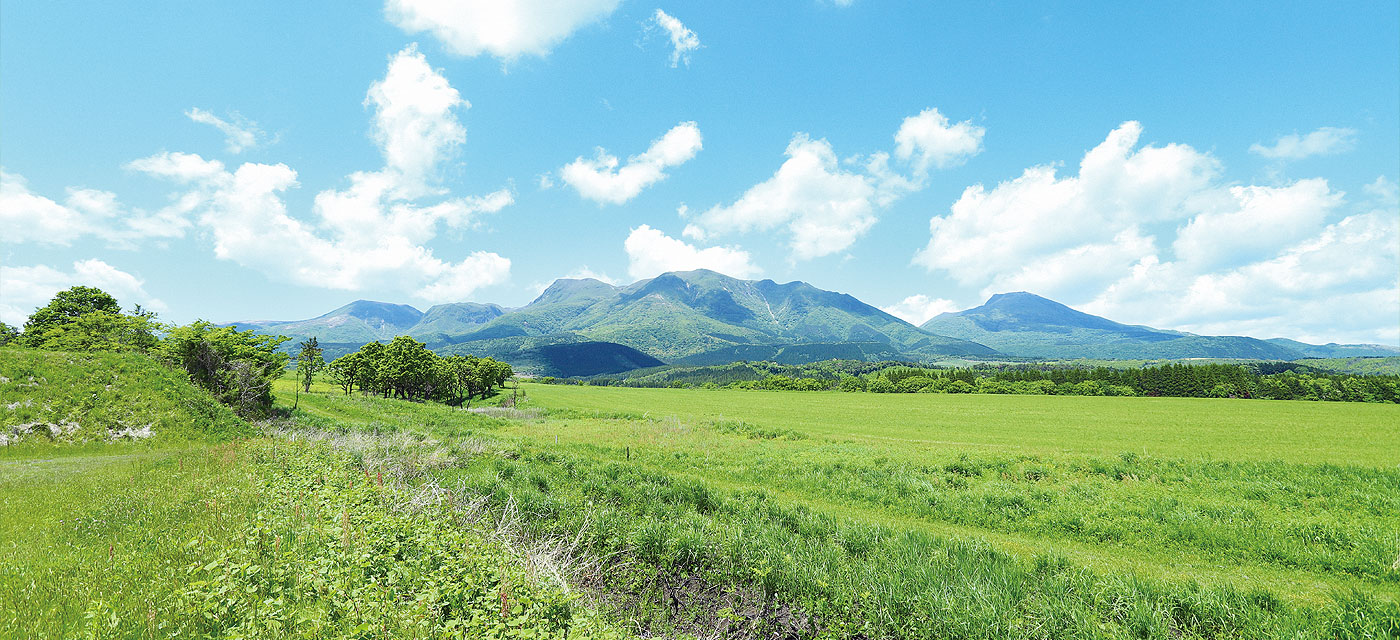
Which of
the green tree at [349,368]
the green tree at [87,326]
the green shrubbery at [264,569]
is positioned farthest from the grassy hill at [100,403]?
Result: the green tree at [349,368]

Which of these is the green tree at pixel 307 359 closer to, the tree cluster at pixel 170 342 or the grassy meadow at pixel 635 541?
the tree cluster at pixel 170 342

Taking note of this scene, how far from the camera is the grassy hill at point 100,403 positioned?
19594 millimetres

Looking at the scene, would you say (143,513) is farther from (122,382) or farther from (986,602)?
(122,382)

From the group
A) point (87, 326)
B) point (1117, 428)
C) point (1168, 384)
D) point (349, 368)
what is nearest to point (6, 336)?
point (87, 326)

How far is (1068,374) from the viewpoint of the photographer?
112 metres

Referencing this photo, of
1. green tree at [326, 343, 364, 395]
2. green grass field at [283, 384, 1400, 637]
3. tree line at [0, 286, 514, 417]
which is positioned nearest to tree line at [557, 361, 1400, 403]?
green grass field at [283, 384, 1400, 637]

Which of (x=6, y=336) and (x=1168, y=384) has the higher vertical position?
(x=6, y=336)

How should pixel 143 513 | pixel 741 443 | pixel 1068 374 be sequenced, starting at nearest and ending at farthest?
pixel 143 513 → pixel 741 443 → pixel 1068 374

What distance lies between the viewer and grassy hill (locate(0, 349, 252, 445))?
19.6 m

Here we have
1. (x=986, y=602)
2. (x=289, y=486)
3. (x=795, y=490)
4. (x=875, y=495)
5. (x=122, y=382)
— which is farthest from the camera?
(x=122, y=382)

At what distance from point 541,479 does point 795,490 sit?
1069cm

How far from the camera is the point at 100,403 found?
2150 cm

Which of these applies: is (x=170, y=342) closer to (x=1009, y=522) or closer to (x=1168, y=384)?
(x=1009, y=522)

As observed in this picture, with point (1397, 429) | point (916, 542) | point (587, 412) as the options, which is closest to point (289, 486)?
point (916, 542)
